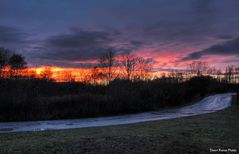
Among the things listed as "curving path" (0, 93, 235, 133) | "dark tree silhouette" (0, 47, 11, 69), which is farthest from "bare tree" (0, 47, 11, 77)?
"curving path" (0, 93, 235, 133)

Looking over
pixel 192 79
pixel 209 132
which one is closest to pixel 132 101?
pixel 209 132

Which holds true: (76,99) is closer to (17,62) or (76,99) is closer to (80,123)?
(80,123)

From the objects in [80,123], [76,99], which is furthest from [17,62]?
[80,123]

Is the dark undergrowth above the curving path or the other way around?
above

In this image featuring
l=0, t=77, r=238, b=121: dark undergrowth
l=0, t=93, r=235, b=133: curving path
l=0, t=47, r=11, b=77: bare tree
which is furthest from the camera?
l=0, t=47, r=11, b=77: bare tree

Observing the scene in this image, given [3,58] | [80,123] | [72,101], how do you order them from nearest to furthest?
[80,123], [72,101], [3,58]

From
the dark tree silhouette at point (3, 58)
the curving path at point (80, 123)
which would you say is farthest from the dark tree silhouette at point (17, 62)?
the curving path at point (80, 123)

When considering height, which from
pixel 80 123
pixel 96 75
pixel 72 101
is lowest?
pixel 80 123

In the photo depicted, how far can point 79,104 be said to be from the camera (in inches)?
1187

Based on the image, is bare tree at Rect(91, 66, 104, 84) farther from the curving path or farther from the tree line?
the curving path

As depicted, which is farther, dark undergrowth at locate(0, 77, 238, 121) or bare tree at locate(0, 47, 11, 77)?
bare tree at locate(0, 47, 11, 77)

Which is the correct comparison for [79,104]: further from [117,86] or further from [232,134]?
[232,134]

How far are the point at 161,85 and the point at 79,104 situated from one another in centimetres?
1785

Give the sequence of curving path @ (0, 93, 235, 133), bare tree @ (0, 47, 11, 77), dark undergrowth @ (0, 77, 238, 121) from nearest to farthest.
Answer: curving path @ (0, 93, 235, 133), dark undergrowth @ (0, 77, 238, 121), bare tree @ (0, 47, 11, 77)
